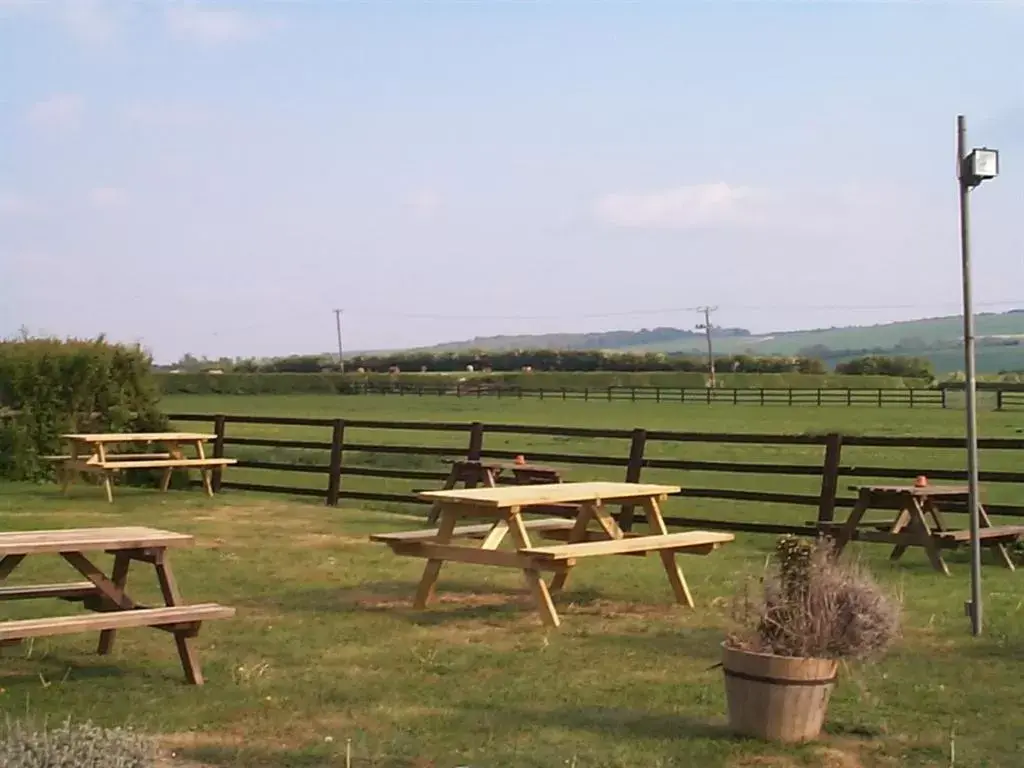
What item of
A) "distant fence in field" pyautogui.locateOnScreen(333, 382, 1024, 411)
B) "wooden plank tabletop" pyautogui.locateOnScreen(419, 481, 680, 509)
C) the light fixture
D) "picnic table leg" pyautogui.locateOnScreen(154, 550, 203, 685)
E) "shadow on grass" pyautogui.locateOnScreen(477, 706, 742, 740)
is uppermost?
the light fixture

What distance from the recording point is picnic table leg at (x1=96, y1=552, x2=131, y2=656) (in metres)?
6.82

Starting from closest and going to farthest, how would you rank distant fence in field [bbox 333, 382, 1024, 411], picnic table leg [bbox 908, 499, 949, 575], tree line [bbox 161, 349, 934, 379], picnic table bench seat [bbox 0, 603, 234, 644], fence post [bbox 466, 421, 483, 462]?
picnic table bench seat [bbox 0, 603, 234, 644] → picnic table leg [bbox 908, 499, 949, 575] → fence post [bbox 466, 421, 483, 462] → distant fence in field [bbox 333, 382, 1024, 411] → tree line [bbox 161, 349, 934, 379]

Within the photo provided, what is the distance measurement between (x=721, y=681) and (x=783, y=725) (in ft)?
3.89

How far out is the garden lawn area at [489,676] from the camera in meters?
5.17

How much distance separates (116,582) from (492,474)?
6857mm

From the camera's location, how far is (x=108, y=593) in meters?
6.50

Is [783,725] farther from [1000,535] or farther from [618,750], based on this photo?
[1000,535]

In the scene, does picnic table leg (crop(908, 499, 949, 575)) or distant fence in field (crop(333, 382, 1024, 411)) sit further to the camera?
distant fence in field (crop(333, 382, 1024, 411))

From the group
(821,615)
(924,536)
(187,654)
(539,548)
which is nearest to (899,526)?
(924,536)

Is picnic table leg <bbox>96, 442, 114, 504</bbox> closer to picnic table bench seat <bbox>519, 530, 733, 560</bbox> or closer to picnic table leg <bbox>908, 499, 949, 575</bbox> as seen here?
picnic table bench seat <bbox>519, 530, 733, 560</bbox>

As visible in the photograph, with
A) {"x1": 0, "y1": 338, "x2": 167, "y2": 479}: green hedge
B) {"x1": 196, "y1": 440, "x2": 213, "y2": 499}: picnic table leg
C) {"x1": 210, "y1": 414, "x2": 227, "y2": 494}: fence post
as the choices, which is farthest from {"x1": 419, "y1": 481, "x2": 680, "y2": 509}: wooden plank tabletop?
{"x1": 0, "y1": 338, "x2": 167, "y2": 479}: green hedge

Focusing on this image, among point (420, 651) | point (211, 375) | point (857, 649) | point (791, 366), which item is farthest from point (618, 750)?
point (791, 366)

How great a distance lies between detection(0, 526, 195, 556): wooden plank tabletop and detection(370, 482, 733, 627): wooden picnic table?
203 cm

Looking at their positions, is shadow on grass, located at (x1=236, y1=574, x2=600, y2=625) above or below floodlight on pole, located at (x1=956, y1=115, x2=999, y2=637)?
below
